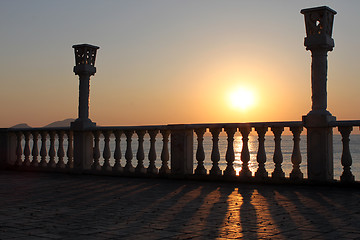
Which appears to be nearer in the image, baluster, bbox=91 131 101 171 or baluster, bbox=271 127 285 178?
baluster, bbox=271 127 285 178

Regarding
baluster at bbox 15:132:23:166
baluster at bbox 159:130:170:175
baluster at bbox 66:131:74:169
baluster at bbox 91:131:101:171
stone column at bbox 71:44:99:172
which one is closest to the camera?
baluster at bbox 159:130:170:175

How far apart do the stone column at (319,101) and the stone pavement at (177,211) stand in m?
0.53

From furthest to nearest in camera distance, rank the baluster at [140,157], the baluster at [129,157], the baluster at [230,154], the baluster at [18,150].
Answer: the baluster at [18,150]
the baluster at [129,157]
the baluster at [140,157]
the baluster at [230,154]

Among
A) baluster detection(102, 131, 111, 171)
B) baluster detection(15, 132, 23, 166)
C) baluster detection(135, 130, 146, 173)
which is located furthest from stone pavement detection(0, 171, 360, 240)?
baluster detection(15, 132, 23, 166)

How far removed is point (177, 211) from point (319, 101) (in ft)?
14.6

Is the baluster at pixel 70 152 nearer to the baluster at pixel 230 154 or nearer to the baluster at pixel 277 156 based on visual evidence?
the baluster at pixel 230 154

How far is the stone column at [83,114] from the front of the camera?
12.7 metres

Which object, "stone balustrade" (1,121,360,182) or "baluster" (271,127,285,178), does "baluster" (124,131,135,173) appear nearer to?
"stone balustrade" (1,121,360,182)

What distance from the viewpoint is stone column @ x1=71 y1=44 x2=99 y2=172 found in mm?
12719

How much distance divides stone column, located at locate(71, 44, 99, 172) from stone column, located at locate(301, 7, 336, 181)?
6.09 metres

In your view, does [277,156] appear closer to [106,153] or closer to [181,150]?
[181,150]

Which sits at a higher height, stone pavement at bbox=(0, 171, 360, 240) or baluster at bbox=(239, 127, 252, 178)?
baluster at bbox=(239, 127, 252, 178)

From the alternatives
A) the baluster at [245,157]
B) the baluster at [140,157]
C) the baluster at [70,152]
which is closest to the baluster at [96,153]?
the baluster at [70,152]

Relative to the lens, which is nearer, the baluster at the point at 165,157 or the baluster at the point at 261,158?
Answer: the baluster at the point at 261,158
